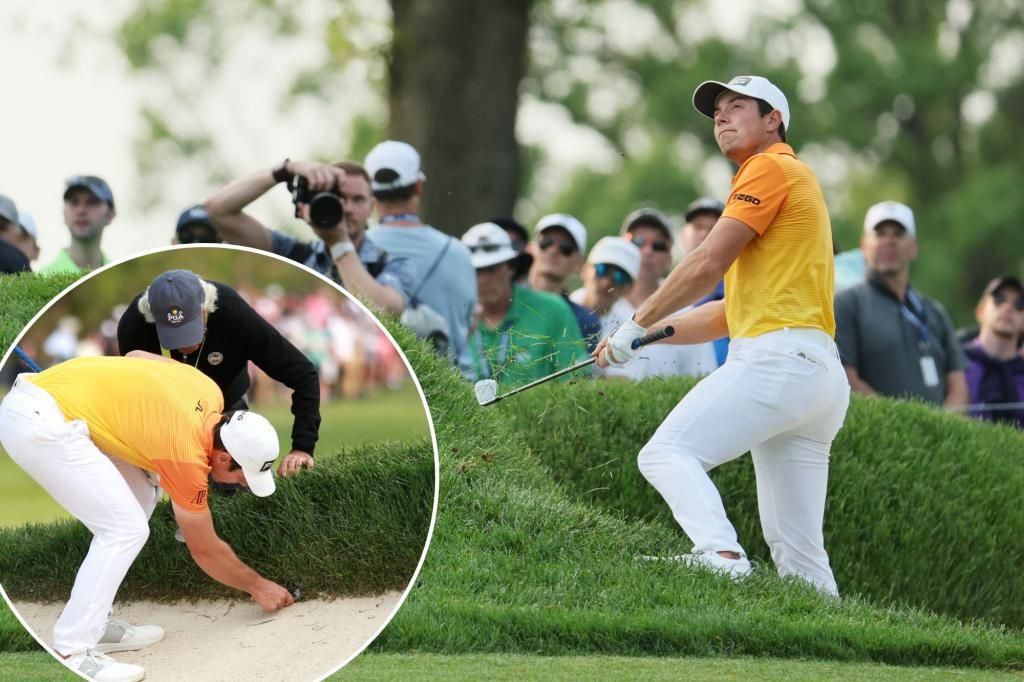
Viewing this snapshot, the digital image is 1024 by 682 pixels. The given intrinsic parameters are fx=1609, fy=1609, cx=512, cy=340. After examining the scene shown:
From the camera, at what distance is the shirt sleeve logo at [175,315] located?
5.25m

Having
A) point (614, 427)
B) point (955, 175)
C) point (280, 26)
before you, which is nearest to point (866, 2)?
point (955, 175)

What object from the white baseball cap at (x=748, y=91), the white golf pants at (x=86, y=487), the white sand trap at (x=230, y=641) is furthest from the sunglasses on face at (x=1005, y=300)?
the white golf pants at (x=86, y=487)

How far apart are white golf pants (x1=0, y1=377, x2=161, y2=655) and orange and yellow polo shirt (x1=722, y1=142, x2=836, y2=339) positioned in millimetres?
2833

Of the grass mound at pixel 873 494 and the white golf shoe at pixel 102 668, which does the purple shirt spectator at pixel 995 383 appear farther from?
the white golf shoe at pixel 102 668

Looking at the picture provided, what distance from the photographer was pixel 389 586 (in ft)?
19.0

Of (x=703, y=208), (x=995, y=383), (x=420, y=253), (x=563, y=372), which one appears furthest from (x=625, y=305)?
(x=995, y=383)

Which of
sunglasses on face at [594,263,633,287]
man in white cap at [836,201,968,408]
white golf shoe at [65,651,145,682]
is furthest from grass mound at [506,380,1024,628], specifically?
white golf shoe at [65,651,145,682]

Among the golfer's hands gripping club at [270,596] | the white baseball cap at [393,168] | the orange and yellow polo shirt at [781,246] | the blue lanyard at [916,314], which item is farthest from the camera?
the blue lanyard at [916,314]

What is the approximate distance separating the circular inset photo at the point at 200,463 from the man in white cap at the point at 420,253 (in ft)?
9.99

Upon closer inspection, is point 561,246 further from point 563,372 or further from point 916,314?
point 563,372

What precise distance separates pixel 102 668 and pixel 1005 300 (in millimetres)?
9528

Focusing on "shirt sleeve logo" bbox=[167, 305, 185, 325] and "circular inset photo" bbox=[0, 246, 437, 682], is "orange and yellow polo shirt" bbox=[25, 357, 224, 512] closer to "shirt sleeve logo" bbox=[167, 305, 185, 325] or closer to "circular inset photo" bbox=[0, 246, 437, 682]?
"circular inset photo" bbox=[0, 246, 437, 682]

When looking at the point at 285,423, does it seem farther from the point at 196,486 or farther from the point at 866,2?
the point at 866,2

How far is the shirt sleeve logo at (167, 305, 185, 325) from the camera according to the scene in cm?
525
